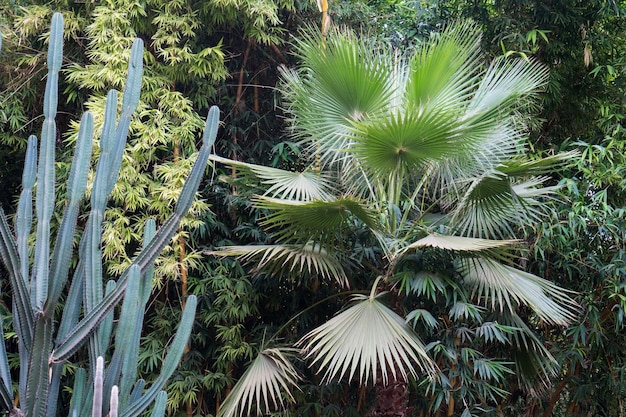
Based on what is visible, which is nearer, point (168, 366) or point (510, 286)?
point (168, 366)

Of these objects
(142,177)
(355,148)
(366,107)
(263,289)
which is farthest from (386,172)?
(142,177)

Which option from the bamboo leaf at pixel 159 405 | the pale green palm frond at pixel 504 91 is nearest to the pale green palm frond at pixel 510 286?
the pale green palm frond at pixel 504 91

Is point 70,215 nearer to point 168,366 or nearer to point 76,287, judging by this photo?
point 76,287

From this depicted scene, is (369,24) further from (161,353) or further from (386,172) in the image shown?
(161,353)

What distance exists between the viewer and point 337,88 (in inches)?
132

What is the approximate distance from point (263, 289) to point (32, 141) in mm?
1610

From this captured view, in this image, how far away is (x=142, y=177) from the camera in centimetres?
366

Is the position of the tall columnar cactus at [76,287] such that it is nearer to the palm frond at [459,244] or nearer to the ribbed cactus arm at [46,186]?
the ribbed cactus arm at [46,186]

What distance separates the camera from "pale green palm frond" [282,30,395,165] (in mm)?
3236

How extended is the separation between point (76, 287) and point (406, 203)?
1714 mm

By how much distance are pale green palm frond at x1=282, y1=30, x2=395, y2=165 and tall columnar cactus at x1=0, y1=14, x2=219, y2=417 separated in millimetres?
859

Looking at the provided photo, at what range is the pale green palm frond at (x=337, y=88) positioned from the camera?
10.6ft

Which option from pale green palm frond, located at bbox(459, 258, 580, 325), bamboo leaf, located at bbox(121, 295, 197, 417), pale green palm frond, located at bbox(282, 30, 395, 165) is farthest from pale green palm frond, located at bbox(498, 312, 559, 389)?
bamboo leaf, located at bbox(121, 295, 197, 417)

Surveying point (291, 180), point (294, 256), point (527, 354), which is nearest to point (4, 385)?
point (294, 256)
